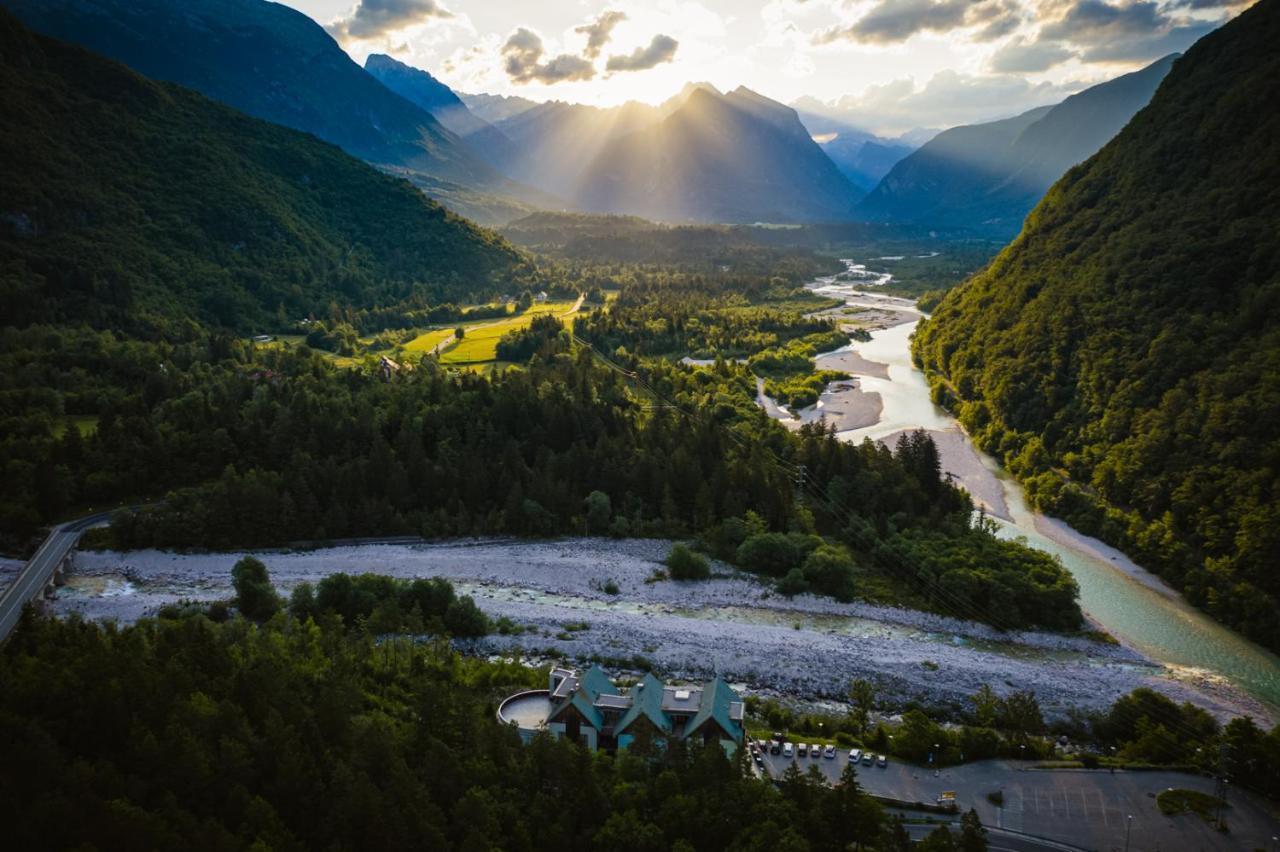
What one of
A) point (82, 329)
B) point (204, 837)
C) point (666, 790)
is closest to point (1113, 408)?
point (666, 790)

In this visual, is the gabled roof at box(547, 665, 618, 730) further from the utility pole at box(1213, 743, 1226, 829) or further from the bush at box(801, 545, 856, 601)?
the utility pole at box(1213, 743, 1226, 829)

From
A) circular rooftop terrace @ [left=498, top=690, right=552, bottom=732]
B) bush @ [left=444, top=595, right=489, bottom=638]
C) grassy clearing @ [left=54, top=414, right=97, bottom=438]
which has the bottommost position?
bush @ [left=444, top=595, right=489, bottom=638]

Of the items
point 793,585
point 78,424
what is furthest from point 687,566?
point 78,424

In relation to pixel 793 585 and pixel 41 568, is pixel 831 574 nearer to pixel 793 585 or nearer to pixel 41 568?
pixel 793 585

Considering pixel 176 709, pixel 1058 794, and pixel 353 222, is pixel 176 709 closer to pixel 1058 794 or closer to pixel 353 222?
pixel 1058 794

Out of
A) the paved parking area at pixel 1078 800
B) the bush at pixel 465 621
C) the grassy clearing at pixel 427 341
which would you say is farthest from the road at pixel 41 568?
the grassy clearing at pixel 427 341

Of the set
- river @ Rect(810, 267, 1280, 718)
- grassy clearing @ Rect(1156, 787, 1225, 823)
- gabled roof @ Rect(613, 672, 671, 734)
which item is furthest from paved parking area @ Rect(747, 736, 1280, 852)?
river @ Rect(810, 267, 1280, 718)

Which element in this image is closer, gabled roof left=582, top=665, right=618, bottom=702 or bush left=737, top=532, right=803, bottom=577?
gabled roof left=582, top=665, right=618, bottom=702

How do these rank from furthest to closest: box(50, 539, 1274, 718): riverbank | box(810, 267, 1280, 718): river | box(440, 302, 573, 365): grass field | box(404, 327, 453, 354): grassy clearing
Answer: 1. box(404, 327, 453, 354): grassy clearing
2. box(440, 302, 573, 365): grass field
3. box(810, 267, 1280, 718): river
4. box(50, 539, 1274, 718): riverbank
